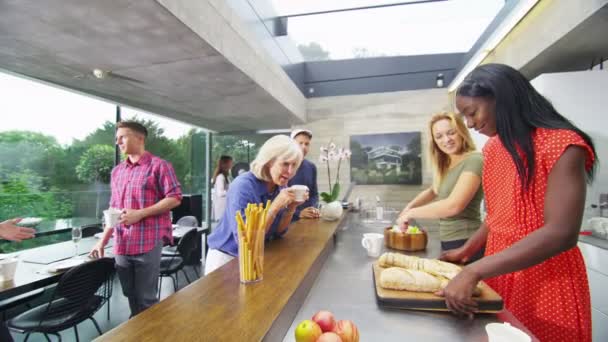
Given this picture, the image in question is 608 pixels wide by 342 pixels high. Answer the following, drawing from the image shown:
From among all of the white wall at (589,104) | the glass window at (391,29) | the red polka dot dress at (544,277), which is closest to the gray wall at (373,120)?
the glass window at (391,29)

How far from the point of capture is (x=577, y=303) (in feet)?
2.97

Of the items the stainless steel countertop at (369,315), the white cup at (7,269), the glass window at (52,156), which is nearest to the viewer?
the stainless steel countertop at (369,315)

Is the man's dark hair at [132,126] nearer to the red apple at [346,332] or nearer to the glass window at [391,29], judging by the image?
the red apple at [346,332]

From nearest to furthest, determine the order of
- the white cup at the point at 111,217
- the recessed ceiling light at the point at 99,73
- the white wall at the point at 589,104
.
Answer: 1. the white cup at the point at 111,217
2. the white wall at the point at 589,104
3. the recessed ceiling light at the point at 99,73

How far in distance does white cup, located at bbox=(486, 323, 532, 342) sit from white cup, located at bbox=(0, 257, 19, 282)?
2.55 metres

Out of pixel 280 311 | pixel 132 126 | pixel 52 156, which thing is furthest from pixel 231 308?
pixel 52 156

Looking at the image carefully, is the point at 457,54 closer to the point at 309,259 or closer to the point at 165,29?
the point at 165,29

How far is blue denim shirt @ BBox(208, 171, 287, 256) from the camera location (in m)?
1.37

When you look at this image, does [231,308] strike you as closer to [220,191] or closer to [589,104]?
[589,104]

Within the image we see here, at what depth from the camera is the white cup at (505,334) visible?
23.5 inches

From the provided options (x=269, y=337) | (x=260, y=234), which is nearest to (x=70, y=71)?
(x=260, y=234)

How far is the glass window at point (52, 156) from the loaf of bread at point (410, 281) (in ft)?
10.6

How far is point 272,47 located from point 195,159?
346 cm

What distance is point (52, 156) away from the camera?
11.5 feet
